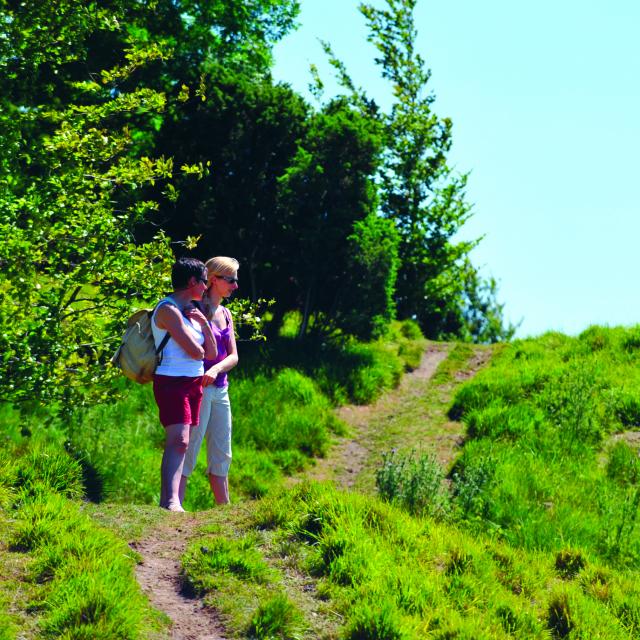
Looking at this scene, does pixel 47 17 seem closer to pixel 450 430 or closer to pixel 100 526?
pixel 100 526

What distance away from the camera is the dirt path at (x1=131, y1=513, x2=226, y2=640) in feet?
19.2

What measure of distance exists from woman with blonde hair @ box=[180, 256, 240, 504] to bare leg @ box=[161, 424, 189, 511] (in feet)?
A: 0.89

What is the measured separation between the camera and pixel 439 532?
749 centimetres

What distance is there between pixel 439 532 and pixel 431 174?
18.8 m

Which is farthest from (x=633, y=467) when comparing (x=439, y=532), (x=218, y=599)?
(x=218, y=599)

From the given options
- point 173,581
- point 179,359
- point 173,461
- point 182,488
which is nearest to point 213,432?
point 182,488

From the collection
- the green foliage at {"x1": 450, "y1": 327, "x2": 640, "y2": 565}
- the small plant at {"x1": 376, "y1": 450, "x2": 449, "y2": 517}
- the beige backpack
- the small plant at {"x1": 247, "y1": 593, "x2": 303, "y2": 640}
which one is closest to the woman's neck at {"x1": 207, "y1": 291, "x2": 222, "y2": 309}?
the beige backpack

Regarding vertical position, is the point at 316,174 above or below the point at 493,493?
above

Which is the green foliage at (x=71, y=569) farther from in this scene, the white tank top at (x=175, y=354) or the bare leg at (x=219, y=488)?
the bare leg at (x=219, y=488)

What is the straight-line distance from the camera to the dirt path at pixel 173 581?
5844 mm

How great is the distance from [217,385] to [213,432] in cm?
51

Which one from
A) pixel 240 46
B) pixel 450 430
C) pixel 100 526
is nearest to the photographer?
pixel 100 526

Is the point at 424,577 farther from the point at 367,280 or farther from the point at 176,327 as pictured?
the point at 367,280

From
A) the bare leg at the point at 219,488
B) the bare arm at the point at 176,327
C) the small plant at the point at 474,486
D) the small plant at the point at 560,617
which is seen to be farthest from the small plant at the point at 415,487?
the bare arm at the point at 176,327
